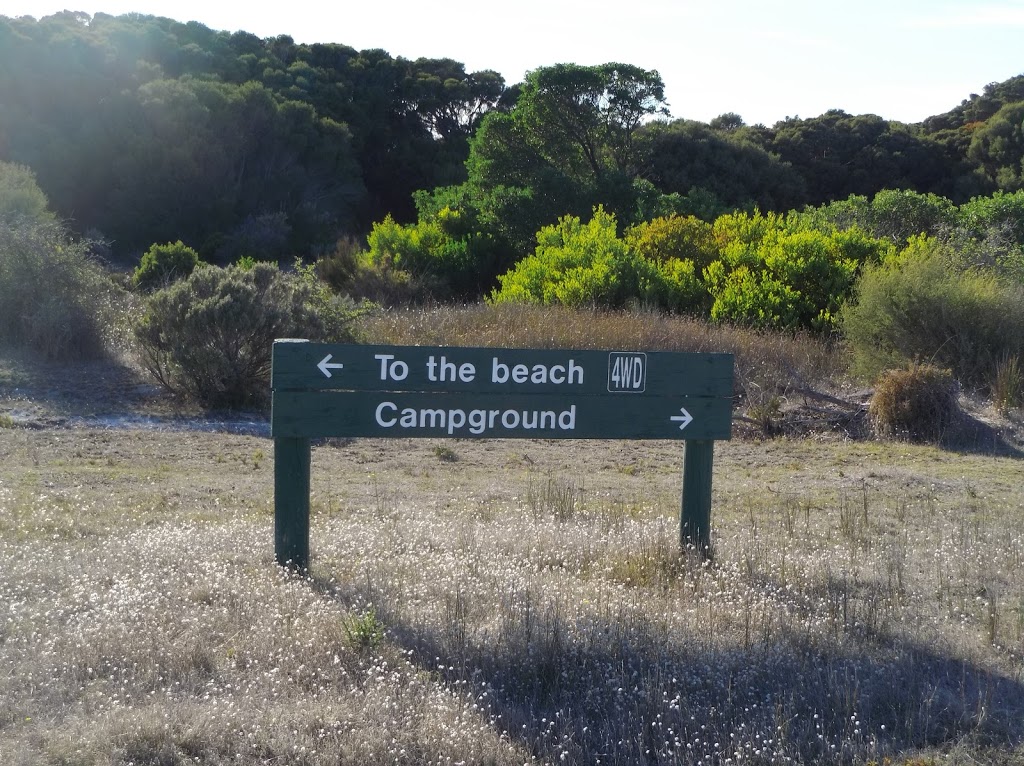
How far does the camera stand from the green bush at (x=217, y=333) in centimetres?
1385

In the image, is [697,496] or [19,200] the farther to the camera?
[19,200]

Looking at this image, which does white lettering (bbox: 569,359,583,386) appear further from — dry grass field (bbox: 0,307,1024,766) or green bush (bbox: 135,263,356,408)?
green bush (bbox: 135,263,356,408)

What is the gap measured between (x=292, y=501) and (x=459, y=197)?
28931mm

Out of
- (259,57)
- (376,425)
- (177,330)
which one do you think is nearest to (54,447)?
(177,330)

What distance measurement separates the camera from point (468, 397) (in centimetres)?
568

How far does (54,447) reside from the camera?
10.6m

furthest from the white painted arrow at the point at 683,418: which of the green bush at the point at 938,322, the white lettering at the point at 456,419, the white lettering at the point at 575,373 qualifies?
the green bush at the point at 938,322

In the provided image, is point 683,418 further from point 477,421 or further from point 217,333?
point 217,333

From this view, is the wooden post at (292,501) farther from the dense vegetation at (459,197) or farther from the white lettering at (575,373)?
the dense vegetation at (459,197)

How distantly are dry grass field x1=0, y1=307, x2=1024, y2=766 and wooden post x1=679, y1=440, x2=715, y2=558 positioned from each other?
0.18 metres

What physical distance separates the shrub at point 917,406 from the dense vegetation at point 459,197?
282 centimetres

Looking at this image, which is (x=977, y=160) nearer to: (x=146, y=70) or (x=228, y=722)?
(x=146, y=70)

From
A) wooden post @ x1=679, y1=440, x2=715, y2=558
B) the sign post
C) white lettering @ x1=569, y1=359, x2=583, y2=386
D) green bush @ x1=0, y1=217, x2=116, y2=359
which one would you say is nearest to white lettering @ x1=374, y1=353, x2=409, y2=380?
the sign post

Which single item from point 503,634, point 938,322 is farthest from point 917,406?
point 503,634
